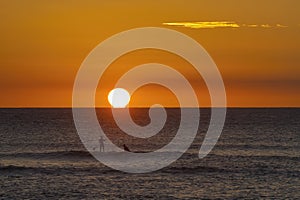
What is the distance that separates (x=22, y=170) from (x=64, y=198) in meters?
18.7

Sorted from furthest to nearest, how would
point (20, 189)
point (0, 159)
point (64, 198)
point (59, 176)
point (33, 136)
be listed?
1. point (33, 136)
2. point (0, 159)
3. point (59, 176)
4. point (20, 189)
5. point (64, 198)

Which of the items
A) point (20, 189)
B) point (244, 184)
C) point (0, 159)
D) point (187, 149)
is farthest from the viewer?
point (187, 149)

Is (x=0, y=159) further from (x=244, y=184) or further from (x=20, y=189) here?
(x=244, y=184)

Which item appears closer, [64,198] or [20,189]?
[64,198]

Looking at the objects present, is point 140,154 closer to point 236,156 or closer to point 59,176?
point 236,156

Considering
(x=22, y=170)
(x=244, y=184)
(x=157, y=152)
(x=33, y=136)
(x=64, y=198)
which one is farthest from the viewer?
(x=33, y=136)

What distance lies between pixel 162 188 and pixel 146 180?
4.08m

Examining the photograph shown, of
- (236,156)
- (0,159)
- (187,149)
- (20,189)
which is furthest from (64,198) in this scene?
(187,149)

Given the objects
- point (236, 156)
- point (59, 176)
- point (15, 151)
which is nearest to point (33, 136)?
point (15, 151)

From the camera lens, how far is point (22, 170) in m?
64.1

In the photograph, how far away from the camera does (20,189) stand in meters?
50.4

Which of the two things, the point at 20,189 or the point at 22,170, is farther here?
the point at 22,170

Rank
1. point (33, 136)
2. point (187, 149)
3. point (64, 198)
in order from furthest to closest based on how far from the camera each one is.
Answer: point (33, 136), point (187, 149), point (64, 198)

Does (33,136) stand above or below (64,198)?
above
